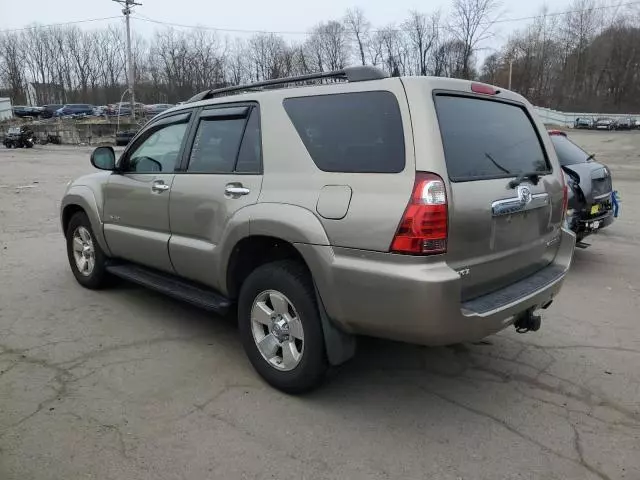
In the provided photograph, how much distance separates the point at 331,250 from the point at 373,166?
0.51 m

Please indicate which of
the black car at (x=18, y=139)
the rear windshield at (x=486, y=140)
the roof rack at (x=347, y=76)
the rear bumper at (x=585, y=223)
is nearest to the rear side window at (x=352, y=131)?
the roof rack at (x=347, y=76)

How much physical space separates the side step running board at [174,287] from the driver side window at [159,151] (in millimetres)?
875

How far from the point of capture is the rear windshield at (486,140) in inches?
113

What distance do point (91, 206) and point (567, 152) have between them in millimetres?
5822

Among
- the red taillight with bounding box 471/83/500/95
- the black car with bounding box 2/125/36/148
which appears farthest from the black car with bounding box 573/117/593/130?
the red taillight with bounding box 471/83/500/95

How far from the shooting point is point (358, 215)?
280 centimetres

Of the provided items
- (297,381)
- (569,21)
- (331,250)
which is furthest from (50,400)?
(569,21)

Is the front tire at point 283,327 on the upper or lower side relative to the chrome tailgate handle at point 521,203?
lower

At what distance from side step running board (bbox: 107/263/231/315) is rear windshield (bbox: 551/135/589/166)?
493 cm

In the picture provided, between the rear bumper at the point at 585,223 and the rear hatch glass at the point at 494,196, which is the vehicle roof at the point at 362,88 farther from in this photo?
the rear bumper at the point at 585,223

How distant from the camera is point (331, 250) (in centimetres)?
290

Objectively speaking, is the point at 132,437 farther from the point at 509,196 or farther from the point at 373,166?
the point at 509,196

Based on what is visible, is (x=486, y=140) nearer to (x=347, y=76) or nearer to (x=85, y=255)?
(x=347, y=76)

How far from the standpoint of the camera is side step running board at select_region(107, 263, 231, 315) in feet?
12.3
